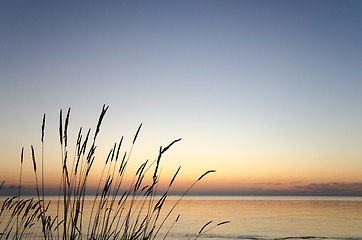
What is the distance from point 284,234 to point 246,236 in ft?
4.79

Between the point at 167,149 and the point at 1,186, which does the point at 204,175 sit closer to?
the point at 167,149

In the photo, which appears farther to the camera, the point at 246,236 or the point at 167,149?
the point at 246,236

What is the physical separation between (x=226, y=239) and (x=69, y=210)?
9535 mm

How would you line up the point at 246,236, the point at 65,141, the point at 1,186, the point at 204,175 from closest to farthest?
the point at 65,141 < the point at 204,175 < the point at 1,186 < the point at 246,236

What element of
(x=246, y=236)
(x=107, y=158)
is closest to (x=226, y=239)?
(x=246, y=236)

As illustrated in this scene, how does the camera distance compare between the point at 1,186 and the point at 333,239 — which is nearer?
the point at 1,186

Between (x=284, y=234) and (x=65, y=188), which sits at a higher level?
(x=65, y=188)

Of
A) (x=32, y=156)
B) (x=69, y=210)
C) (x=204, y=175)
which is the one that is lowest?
(x=69, y=210)

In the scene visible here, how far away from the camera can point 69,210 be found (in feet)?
10.0

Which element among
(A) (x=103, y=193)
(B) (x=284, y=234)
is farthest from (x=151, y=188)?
(B) (x=284, y=234)

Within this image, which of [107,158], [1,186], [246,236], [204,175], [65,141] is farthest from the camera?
[246,236]

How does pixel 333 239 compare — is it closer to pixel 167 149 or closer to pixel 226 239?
pixel 226 239

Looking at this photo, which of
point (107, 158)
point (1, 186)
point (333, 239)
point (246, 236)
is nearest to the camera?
point (107, 158)

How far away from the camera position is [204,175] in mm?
3023
